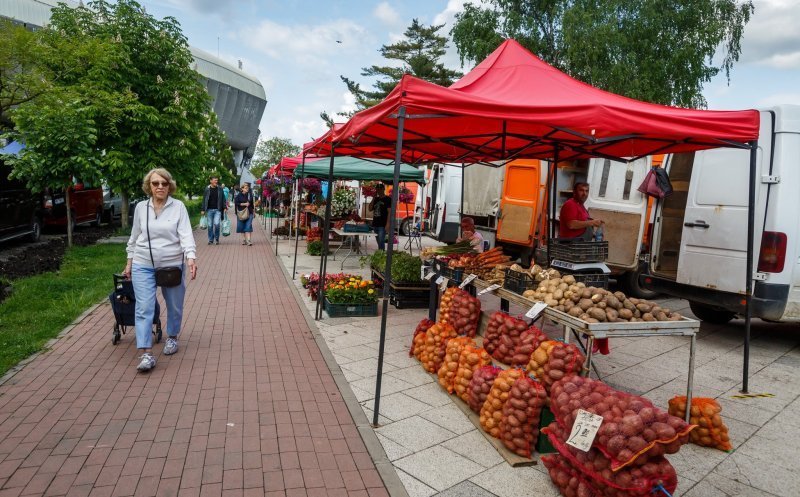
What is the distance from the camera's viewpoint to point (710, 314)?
7785 mm

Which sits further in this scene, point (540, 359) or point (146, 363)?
point (146, 363)

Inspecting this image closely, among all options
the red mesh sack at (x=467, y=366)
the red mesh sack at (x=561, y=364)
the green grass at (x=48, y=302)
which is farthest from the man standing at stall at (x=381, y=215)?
the red mesh sack at (x=561, y=364)

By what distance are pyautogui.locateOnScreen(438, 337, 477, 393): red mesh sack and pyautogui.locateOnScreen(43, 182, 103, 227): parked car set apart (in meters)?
12.2

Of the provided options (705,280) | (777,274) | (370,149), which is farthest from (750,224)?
(370,149)

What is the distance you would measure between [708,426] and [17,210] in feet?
47.7

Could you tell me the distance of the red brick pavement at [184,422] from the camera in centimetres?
321

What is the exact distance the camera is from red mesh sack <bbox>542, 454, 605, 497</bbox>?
2.88m

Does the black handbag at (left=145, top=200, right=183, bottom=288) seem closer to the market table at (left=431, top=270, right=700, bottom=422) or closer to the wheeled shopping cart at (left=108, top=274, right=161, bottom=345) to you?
the wheeled shopping cart at (left=108, top=274, right=161, bottom=345)

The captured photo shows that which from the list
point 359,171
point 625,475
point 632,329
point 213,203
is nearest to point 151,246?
point 632,329

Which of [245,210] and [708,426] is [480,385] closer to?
Answer: [708,426]

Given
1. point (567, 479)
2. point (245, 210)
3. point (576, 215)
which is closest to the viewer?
point (567, 479)

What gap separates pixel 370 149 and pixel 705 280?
15.2 ft

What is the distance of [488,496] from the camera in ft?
10.3

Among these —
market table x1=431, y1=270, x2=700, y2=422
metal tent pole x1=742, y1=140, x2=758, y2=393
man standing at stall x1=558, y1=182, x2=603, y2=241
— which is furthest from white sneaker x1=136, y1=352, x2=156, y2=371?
metal tent pole x1=742, y1=140, x2=758, y2=393
